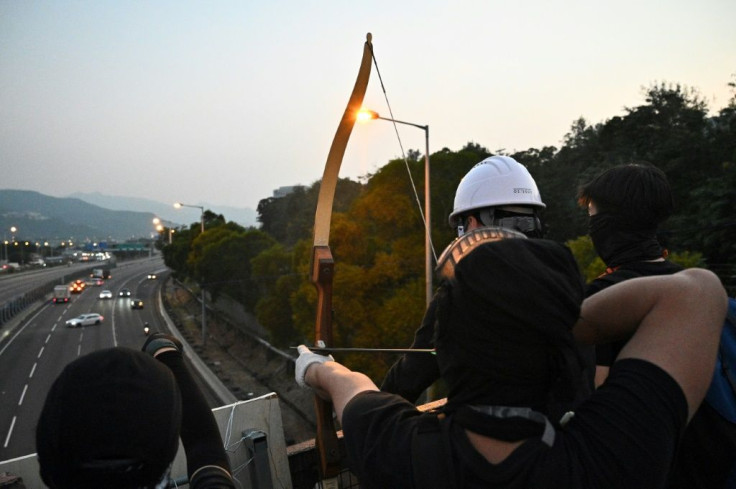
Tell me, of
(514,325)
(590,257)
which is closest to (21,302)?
(590,257)

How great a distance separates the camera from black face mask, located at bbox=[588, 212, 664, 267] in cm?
168

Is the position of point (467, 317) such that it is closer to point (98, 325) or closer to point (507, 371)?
point (507, 371)

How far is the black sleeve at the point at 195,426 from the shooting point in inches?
57.1

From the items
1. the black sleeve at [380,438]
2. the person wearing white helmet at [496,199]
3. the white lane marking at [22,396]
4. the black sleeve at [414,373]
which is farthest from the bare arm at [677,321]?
the white lane marking at [22,396]

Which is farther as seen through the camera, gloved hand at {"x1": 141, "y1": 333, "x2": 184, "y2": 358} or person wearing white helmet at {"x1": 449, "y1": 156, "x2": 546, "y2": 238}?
person wearing white helmet at {"x1": 449, "y1": 156, "x2": 546, "y2": 238}

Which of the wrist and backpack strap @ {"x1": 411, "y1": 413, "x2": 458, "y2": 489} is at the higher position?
the wrist

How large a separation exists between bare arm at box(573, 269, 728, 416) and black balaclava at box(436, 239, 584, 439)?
14cm

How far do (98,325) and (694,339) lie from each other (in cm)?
4276

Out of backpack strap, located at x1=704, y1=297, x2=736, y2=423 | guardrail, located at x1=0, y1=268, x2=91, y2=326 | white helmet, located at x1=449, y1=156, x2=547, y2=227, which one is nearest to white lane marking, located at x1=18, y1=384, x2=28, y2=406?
guardrail, located at x1=0, y1=268, x2=91, y2=326

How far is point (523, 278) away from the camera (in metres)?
0.98

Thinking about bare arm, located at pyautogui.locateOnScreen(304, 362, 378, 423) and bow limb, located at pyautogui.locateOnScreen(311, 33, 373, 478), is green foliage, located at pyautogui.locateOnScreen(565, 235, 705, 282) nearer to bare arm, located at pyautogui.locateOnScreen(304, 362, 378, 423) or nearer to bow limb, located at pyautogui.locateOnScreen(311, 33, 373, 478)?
bow limb, located at pyautogui.locateOnScreen(311, 33, 373, 478)

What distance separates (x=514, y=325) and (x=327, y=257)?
186 centimetres

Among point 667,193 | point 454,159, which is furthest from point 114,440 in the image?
point 454,159

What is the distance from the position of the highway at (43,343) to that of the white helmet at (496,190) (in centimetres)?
691
